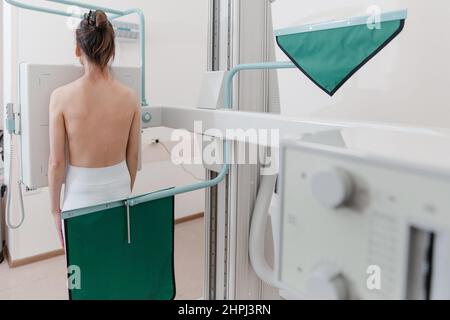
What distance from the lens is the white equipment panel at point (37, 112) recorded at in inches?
54.7

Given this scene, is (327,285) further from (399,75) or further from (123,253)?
(399,75)

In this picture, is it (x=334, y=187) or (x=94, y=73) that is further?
(x=94, y=73)

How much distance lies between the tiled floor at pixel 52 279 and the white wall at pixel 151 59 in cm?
15

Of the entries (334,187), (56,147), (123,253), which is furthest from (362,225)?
(56,147)

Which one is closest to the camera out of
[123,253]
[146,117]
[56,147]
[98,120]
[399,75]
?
[123,253]

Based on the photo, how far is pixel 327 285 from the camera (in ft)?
1.53

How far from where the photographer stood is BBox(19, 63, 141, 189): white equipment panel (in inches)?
54.7

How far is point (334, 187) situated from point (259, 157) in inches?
43.7

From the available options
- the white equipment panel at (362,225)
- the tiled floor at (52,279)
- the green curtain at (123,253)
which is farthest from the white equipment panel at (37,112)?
the tiled floor at (52,279)

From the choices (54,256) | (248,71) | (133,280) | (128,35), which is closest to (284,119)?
(248,71)

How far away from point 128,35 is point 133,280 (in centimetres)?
237

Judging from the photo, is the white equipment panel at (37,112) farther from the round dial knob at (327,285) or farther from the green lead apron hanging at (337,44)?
the round dial knob at (327,285)

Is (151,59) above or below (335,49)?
above

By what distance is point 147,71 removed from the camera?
11.3 feet
